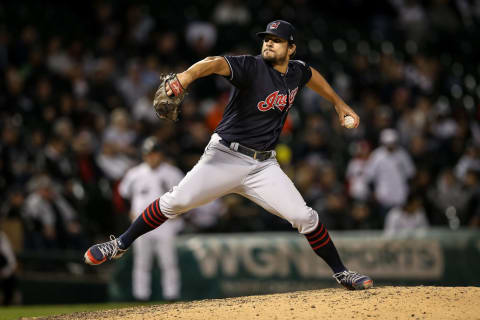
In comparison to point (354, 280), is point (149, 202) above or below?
above

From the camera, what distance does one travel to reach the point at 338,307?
5.39m

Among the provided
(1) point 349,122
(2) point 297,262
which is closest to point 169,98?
(1) point 349,122

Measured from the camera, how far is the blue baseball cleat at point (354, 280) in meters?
6.00

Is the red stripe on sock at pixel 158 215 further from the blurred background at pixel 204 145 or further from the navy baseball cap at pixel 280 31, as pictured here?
the blurred background at pixel 204 145

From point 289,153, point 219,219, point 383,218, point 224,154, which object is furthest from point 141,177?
point 224,154

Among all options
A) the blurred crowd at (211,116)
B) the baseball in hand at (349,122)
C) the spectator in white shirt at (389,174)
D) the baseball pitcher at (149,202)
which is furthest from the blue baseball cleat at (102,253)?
the spectator in white shirt at (389,174)

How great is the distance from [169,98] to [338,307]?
1.88 metres

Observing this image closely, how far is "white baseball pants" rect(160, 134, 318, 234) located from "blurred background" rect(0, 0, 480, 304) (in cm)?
449

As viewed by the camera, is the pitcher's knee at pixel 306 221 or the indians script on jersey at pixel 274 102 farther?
the pitcher's knee at pixel 306 221

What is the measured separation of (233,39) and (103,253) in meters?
8.82

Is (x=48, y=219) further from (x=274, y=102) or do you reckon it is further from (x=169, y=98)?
(x=169, y=98)

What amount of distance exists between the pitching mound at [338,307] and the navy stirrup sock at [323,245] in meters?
0.23

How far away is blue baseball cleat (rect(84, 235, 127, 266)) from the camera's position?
5863 mm

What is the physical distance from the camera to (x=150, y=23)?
45.4 feet
